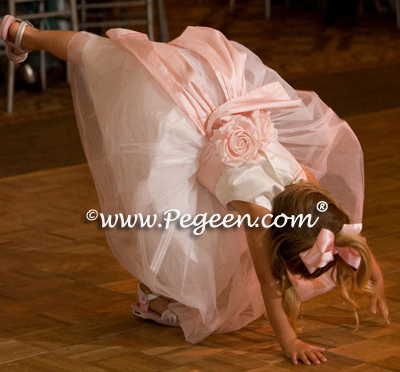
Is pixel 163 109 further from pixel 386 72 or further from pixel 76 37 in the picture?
pixel 386 72

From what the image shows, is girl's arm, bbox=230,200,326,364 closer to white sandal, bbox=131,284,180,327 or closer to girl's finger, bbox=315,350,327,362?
girl's finger, bbox=315,350,327,362

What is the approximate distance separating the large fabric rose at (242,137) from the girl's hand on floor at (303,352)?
0.33m

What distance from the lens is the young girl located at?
1717 mm

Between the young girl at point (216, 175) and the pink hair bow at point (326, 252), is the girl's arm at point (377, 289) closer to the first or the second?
the young girl at point (216, 175)

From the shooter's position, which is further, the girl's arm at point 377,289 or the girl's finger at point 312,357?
the girl's arm at point 377,289

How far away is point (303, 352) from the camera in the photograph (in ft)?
5.65

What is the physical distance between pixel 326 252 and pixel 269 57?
3975 mm

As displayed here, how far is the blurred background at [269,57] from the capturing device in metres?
3.88

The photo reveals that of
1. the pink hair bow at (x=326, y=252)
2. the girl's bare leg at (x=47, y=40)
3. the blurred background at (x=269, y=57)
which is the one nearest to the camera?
the pink hair bow at (x=326, y=252)

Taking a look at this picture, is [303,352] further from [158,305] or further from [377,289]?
[158,305]

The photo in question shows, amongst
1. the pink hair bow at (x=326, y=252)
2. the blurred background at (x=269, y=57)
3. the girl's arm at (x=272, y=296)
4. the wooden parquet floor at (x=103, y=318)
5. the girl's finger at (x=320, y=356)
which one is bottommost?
the blurred background at (x=269, y=57)

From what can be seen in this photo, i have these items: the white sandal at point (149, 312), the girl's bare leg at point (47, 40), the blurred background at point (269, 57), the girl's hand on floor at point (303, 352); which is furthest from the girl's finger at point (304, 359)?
the blurred background at point (269, 57)
